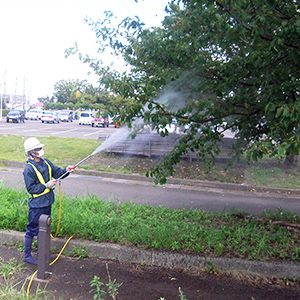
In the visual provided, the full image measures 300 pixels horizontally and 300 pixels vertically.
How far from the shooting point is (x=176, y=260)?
4.48 metres

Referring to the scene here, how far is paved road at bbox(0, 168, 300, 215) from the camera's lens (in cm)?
792

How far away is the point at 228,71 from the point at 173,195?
4903 millimetres

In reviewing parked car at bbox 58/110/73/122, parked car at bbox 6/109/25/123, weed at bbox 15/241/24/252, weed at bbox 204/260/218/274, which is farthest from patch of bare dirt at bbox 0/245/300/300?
parked car at bbox 58/110/73/122

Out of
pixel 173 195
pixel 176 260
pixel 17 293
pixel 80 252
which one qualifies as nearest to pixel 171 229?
pixel 176 260

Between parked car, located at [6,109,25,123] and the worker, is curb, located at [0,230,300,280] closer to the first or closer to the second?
the worker

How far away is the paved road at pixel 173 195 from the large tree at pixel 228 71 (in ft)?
9.42

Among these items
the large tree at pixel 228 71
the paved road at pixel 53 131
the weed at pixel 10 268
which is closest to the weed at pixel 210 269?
the large tree at pixel 228 71

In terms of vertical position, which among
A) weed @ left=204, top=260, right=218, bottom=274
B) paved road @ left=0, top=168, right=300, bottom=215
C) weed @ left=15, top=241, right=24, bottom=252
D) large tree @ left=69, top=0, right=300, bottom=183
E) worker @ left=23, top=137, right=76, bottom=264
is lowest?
paved road @ left=0, top=168, right=300, bottom=215

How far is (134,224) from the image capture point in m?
5.33

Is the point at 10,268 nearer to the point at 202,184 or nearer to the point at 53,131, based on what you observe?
the point at 202,184

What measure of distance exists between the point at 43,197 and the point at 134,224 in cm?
166

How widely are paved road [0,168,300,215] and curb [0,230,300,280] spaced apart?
268 centimetres

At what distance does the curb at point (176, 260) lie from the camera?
429cm

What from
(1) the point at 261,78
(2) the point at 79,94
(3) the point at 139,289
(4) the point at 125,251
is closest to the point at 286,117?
(1) the point at 261,78
